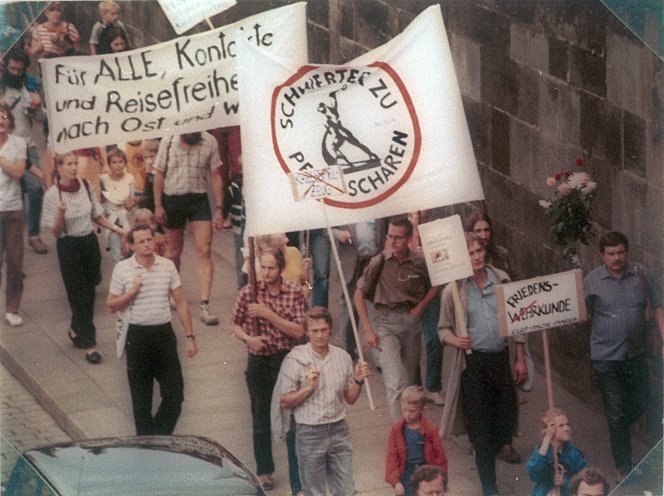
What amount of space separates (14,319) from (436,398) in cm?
310

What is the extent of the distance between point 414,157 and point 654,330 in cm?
199

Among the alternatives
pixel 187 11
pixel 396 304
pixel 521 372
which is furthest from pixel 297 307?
pixel 187 11

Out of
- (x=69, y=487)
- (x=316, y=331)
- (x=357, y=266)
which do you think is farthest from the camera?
(x=357, y=266)

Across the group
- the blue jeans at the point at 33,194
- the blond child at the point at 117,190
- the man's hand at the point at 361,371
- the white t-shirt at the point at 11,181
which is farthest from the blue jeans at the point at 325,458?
the white t-shirt at the point at 11,181

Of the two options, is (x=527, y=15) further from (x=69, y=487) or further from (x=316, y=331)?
(x=69, y=487)

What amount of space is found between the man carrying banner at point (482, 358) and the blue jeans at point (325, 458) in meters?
0.88

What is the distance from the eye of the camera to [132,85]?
1264cm

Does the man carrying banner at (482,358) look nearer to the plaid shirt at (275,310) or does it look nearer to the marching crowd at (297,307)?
the marching crowd at (297,307)

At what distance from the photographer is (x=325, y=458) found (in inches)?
489

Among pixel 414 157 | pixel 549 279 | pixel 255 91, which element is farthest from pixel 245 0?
pixel 549 279

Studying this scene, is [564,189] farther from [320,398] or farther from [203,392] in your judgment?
[203,392]

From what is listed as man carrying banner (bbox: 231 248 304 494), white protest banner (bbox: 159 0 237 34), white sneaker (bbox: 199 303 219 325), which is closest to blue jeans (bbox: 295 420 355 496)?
man carrying banner (bbox: 231 248 304 494)

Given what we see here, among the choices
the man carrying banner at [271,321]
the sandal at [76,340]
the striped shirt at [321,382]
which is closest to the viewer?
the striped shirt at [321,382]

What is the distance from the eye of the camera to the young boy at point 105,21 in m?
12.9
